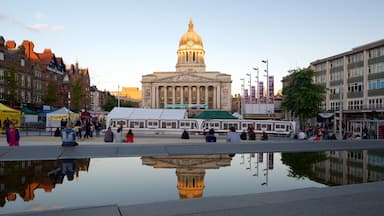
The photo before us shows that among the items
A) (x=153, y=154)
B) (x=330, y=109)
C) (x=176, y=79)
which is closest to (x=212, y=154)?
(x=153, y=154)

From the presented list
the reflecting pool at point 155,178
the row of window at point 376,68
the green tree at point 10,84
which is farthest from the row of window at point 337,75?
the reflecting pool at point 155,178

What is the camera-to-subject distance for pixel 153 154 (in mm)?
20188

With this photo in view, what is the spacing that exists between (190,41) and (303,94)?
395 ft

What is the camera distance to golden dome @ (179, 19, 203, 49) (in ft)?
546

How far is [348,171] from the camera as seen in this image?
1502 centimetres

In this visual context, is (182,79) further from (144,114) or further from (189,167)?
(189,167)

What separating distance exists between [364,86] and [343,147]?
161ft

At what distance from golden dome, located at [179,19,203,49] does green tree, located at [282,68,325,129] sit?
11614 centimetres

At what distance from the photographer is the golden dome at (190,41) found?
166m

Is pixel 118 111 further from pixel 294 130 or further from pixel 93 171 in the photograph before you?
pixel 93 171

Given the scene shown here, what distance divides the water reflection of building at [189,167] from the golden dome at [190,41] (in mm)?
148885

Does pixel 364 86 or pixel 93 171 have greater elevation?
pixel 364 86

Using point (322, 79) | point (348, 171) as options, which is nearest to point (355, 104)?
point (322, 79)

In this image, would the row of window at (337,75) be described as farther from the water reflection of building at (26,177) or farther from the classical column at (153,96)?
the classical column at (153,96)
